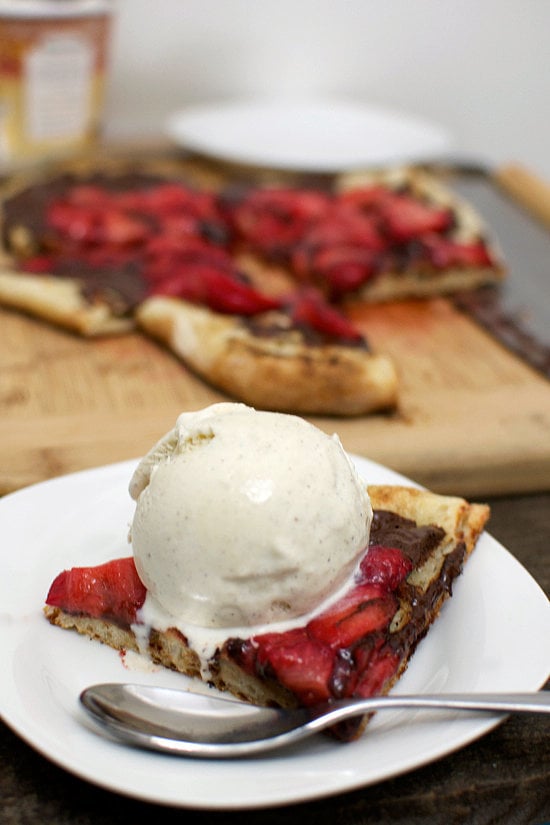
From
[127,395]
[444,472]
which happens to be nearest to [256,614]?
[444,472]

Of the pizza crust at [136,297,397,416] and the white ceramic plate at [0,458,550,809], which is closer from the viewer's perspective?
the white ceramic plate at [0,458,550,809]

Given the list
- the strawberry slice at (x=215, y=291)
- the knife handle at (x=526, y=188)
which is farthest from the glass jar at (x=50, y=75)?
the knife handle at (x=526, y=188)

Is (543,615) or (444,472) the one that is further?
(444,472)

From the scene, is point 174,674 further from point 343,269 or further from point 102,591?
point 343,269

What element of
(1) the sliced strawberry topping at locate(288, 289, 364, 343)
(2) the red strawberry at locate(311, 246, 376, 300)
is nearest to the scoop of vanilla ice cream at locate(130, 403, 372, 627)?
(1) the sliced strawberry topping at locate(288, 289, 364, 343)

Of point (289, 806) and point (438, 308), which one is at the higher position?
point (289, 806)

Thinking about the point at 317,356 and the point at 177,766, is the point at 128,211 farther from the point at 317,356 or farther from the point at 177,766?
the point at 177,766

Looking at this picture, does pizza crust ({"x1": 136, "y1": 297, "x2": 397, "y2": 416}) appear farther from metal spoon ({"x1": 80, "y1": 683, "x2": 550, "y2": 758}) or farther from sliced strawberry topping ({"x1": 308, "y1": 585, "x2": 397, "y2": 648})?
metal spoon ({"x1": 80, "y1": 683, "x2": 550, "y2": 758})
